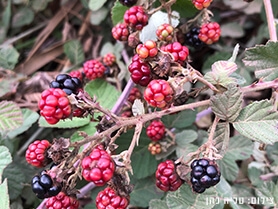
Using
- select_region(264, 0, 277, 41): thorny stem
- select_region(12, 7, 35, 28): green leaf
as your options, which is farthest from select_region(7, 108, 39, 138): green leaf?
select_region(264, 0, 277, 41): thorny stem

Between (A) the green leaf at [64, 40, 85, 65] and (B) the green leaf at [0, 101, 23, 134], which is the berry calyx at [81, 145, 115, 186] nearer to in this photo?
(B) the green leaf at [0, 101, 23, 134]

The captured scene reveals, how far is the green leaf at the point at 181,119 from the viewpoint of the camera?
1.61 m

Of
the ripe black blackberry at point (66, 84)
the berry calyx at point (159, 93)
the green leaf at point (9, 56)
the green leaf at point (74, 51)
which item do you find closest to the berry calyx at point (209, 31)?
the berry calyx at point (159, 93)

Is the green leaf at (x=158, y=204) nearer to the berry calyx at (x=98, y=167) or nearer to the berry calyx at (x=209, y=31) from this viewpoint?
the berry calyx at (x=98, y=167)

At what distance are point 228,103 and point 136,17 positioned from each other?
0.42 m

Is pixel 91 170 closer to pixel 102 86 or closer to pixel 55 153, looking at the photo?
pixel 55 153

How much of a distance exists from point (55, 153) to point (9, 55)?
102 cm

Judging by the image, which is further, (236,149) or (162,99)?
(236,149)

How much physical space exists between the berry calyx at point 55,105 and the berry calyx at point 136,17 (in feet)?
1.27

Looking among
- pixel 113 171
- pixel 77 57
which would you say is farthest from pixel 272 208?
pixel 77 57

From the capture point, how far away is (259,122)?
1155mm

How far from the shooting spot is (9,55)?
1902 millimetres

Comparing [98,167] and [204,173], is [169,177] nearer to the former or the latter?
[204,173]

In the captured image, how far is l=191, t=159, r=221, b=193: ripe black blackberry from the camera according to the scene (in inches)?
39.8
